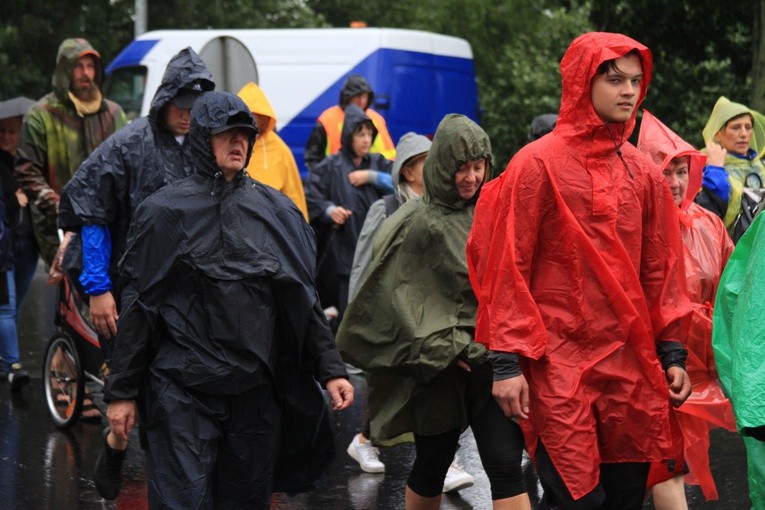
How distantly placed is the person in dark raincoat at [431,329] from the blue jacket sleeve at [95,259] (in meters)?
1.22

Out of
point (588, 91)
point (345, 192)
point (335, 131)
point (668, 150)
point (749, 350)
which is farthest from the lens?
point (335, 131)

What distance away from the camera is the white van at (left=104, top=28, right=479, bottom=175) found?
683 inches

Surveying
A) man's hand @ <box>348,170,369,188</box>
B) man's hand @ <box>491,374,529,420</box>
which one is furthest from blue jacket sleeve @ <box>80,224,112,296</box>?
man's hand @ <box>348,170,369,188</box>

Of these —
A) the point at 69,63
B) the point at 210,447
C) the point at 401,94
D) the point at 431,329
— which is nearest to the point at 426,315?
the point at 431,329

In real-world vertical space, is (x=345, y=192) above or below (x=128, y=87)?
above

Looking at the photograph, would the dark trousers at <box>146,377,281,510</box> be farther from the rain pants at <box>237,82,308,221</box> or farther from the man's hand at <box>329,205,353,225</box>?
the man's hand at <box>329,205,353,225</box>

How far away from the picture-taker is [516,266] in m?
4.83

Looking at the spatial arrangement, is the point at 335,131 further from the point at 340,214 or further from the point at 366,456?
the point at 366,456

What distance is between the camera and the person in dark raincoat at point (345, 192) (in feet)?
35.5

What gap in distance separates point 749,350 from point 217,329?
1.78 metres

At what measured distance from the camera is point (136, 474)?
26.1ft

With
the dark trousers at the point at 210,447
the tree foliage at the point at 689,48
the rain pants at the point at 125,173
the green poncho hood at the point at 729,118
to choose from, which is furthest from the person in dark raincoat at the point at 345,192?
the tree foliage at the point at 689,48

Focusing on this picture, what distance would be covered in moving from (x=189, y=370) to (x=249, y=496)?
507mm

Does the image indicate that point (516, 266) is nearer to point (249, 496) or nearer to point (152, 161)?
point (249, 496)
